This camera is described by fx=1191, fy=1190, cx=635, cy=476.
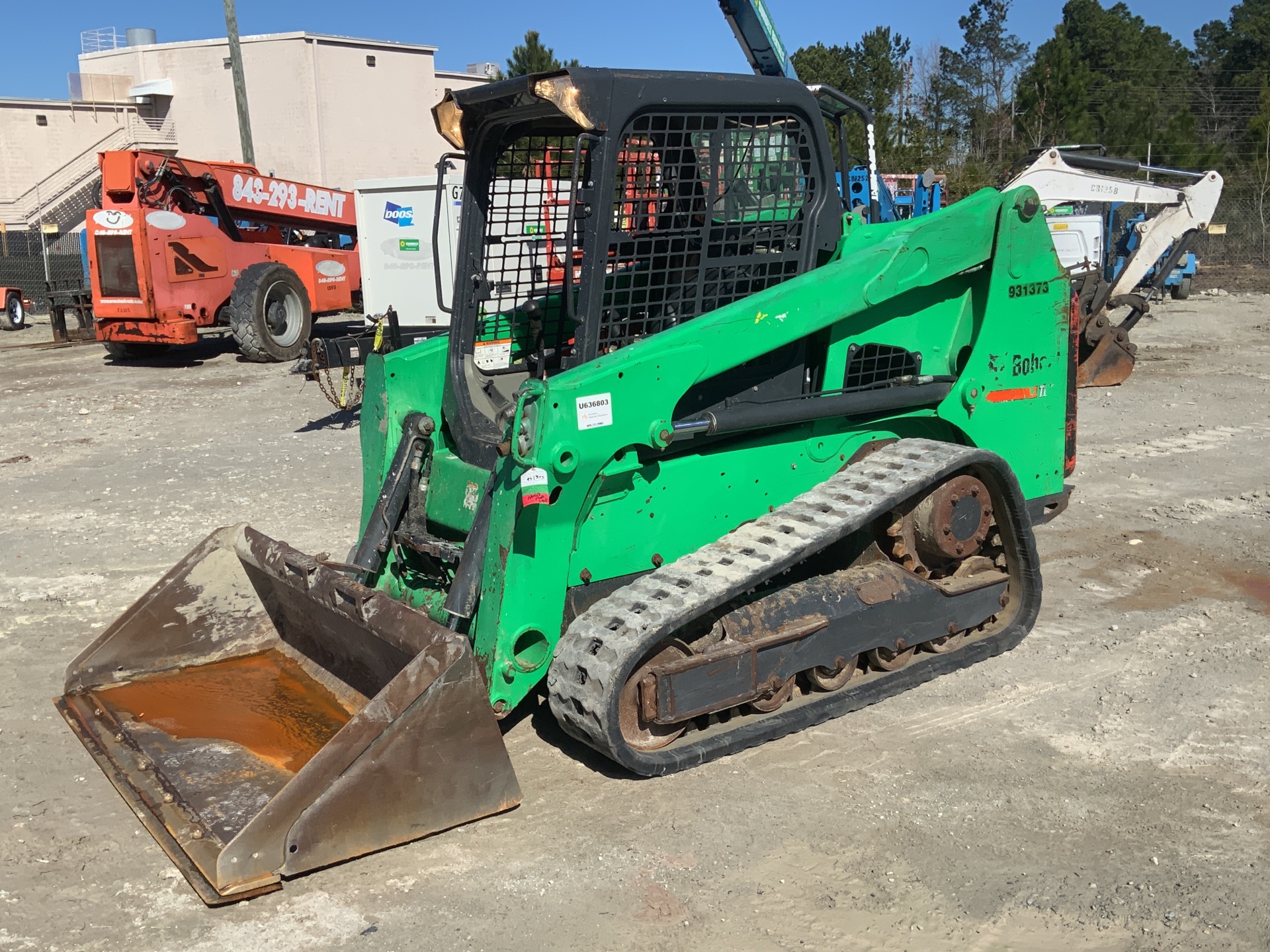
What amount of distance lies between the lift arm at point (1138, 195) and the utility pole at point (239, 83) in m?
15.5

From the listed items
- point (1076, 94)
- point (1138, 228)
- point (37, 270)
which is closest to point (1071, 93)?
point (1076, 94)

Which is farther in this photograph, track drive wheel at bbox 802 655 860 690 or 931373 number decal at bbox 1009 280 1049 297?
931373 number decal at bbox 1009 280 1049 297

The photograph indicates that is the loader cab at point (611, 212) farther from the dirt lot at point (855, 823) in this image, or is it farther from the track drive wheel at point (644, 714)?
the dirt lot at point (855, 823)

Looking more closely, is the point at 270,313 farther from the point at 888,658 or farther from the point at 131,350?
the point at 888,658

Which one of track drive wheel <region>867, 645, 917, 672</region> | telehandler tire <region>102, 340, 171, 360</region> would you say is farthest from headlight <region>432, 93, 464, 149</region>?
telehandler tire <region>102, 340, 171, 360</region>

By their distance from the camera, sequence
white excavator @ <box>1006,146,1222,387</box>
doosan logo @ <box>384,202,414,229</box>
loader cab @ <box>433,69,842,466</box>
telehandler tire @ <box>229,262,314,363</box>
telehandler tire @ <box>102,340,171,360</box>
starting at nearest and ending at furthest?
1. loader cab @ <box>433,69,842,466</box>
2. white excavator @ <box>1006,146,1222,387</box>
3. doosan logo @ <box>384,202,414,229</box>
4. telehandler tire @ <box>229,262,314,363</box>
5. telehandler tire @ <box>102,340,171,360</box>

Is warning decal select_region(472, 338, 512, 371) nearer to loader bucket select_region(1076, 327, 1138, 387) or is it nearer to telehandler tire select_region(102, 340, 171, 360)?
loader bucket select_region(1076, 327, 1138, 387)

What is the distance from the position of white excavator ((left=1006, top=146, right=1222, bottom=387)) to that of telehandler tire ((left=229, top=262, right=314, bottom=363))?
8.66 meters

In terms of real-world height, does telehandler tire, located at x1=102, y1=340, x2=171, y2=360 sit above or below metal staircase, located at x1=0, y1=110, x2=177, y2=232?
below

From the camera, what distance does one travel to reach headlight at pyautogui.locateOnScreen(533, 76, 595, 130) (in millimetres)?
3928

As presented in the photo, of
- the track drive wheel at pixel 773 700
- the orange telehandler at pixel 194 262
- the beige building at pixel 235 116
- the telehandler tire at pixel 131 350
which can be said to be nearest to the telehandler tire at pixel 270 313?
the orange telehandler at pixel 194 262

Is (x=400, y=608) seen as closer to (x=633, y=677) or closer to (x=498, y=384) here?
(x=633, y=677)

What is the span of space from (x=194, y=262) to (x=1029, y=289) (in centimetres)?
1223

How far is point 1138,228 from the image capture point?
14.8m
